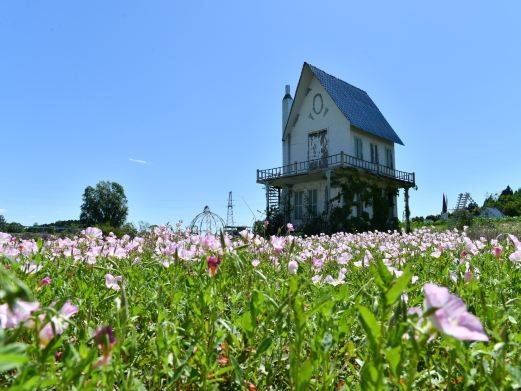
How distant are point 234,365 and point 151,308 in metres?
1.20

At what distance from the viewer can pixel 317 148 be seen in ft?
77.8

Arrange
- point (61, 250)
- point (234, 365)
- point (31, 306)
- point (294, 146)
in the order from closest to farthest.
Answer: point (31, 306) < point (234, 365) < point (61, 250) < point (294, 146)

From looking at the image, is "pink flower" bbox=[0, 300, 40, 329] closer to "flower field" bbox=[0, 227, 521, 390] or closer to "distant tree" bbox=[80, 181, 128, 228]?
"flower field" bbox=[0, 227, 521, 390]

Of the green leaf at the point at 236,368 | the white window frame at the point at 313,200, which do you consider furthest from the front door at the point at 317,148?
the green leaf at the point at 236,368

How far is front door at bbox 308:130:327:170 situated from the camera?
74.8 feet

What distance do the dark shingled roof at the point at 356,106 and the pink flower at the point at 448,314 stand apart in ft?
71.9

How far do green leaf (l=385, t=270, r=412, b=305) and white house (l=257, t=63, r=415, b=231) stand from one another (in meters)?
20.1

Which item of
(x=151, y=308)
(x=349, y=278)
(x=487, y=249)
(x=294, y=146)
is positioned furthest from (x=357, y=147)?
(x=151, y=308)

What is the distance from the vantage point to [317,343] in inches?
53.9

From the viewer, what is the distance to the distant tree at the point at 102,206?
54.9 m

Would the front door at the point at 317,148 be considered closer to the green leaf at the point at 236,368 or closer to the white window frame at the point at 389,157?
the white window frame at the point at 389,157

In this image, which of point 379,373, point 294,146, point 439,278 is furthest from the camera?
point 294,146

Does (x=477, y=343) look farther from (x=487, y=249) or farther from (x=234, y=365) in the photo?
(x=487, y=249)

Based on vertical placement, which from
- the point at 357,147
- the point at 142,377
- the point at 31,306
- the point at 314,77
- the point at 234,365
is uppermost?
the point at 314,77
